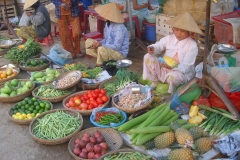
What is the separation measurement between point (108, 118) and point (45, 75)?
200cm

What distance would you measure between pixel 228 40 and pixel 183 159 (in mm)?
3099

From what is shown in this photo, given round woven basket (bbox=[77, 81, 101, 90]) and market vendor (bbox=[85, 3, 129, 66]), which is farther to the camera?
market vendor (bbox=[85, 3, 129, 66])

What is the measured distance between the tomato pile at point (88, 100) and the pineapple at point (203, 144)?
1499 millimetres

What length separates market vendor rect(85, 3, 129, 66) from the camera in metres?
5.02

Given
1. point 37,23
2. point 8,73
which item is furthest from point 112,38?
point 37,23

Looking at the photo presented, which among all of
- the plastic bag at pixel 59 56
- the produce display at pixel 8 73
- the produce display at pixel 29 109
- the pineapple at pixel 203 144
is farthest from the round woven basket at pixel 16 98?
the pineapple at pixel 203 144

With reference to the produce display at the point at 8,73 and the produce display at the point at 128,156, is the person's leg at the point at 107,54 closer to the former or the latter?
the produce display at the point at 8,73

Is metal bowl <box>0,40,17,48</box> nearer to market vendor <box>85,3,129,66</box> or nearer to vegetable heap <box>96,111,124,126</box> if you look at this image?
market vendor <box>85,3,129,66</box>

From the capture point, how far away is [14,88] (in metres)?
4.52

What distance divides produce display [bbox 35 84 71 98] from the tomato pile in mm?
353

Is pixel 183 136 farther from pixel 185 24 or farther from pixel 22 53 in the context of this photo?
pixel 22 53

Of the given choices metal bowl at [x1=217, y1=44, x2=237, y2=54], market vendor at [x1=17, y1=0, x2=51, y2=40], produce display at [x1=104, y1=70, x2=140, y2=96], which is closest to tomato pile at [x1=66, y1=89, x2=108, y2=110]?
produce display at [x1=104, y1=70, x2=140, y2=96]

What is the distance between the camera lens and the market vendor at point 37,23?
6336 mm

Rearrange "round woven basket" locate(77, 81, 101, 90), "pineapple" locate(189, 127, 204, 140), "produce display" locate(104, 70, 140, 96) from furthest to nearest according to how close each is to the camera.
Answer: "round woven basket" locate(77, 81, 101, 90) < "produce display" locate(104, 70, 140, 96) < "pineapple" locate(189, 127, 204, 140)
